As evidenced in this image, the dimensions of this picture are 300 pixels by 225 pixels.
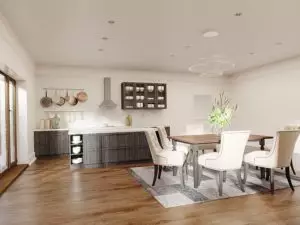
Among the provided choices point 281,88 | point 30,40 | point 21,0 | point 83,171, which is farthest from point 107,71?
point 281,88

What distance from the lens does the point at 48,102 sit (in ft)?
22.6

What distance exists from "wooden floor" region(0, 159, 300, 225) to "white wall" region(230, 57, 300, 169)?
284 cm

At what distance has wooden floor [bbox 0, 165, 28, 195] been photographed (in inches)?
149

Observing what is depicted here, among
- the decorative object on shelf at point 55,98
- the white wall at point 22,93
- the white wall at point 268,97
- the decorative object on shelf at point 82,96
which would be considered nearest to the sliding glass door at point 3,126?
the white wall at point 22,93

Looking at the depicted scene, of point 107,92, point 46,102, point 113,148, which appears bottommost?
point 113,148

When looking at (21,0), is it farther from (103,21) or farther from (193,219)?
(193,219)

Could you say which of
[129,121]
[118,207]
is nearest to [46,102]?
[129,121]

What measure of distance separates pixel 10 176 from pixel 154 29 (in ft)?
12.1

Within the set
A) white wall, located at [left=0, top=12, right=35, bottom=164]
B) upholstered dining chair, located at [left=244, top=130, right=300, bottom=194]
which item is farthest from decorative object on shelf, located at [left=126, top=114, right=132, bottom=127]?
upholstered dining chair, located at [left=244, top=130, right=300, bottom=194]

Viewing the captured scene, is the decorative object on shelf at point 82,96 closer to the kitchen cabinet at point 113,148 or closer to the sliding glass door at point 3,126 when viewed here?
the kitchen cabinet at point 113,148

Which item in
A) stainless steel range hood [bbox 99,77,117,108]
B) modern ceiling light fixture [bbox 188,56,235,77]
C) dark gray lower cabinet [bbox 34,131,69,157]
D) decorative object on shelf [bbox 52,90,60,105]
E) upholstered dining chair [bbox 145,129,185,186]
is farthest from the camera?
stainless steel range hood [bbox 99,77,117,108]

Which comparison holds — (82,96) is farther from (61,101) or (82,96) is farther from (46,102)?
(46,102)

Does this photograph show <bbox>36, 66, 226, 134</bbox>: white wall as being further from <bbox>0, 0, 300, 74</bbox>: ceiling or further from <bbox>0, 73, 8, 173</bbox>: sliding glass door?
<bbox>0, 73, 8, 173</bbox>: sliding glass door

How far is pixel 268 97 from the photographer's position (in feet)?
23.2
